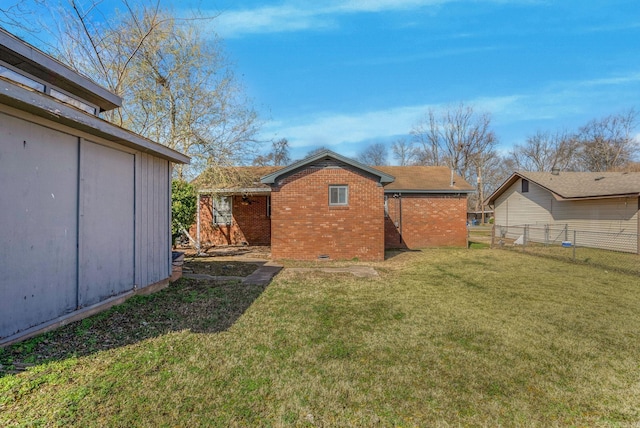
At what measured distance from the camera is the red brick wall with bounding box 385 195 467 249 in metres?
14.3

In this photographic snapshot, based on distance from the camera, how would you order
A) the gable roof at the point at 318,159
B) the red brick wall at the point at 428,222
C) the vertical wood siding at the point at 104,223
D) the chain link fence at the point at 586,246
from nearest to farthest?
the vertical wood siding at the point at 104,223
the chain link fence at the point at 586,246
the gable roof at the point at 318,159
the red brick wall at the point at 428,222

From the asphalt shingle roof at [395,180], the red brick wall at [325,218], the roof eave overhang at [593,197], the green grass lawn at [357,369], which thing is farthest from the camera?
the asphalt shingle roof at [395,180]

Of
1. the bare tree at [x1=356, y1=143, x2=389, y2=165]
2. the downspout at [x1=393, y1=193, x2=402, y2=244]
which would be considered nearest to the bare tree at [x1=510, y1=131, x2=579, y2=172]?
the bare tree at [x1=356, y1=143, x2=389, y2=165]

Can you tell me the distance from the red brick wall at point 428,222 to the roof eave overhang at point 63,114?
11364 mm

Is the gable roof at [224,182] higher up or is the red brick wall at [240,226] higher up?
the gable roof at [224,182]

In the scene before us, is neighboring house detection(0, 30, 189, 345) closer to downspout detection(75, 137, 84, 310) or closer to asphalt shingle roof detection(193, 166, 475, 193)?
downspout detection(75, 137, 84, 310)

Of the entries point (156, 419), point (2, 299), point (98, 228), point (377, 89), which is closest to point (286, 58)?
point (377, 89)

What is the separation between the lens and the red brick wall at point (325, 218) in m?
10.2

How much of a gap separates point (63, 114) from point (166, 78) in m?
9.74

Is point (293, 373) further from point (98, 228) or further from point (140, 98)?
point (140, 98)

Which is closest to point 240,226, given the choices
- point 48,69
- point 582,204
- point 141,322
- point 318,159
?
point 318,159

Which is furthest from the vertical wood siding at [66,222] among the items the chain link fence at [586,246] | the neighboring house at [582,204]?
the neighboring house at [582,204]

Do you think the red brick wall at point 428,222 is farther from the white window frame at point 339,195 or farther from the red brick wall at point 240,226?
the red brick wall at point 240,226

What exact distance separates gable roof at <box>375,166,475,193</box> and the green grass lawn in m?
8.99
